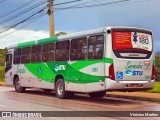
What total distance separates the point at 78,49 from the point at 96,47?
151 cm

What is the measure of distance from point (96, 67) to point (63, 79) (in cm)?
325

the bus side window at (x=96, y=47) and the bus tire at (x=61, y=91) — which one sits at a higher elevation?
the bus side window at (x=96, y=47)

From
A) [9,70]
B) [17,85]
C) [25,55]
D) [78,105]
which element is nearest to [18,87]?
[17,85]

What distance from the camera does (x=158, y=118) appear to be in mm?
12750

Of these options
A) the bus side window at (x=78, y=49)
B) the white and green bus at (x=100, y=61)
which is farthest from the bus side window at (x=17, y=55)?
the bus side window at (x=78, y=49)

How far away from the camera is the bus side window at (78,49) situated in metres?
18.6

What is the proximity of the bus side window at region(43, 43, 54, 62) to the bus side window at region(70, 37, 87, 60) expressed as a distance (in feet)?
6.83

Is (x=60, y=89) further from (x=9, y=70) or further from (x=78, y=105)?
(x=9, y=70)

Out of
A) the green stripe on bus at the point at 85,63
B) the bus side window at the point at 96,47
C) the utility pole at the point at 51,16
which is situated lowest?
the green stripe on bus at the point at 85,63

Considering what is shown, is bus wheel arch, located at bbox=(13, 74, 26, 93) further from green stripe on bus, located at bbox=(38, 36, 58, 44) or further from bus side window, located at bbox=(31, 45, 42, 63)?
green stripe on bus, located at bbox=(38, 36, 58, 44)

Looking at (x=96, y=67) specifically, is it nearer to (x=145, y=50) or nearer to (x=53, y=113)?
(x=145, y=50)

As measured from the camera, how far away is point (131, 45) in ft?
57.3

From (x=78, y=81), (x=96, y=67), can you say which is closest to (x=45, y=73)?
(x=78, y=81)

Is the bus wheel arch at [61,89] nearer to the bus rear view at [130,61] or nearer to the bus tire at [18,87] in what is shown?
the bus rear view at [130,61]
